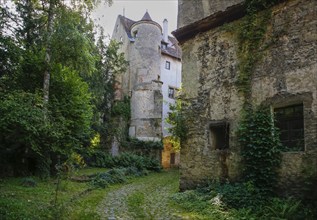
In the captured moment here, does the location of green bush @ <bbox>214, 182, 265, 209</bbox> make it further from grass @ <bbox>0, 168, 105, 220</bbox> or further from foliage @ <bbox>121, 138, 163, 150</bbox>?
foliage @ <bbox>121, 138, 163, 150</bbox>

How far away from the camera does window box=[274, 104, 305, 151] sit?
853 cm

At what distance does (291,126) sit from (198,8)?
620 cm

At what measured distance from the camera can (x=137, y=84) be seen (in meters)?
29.4

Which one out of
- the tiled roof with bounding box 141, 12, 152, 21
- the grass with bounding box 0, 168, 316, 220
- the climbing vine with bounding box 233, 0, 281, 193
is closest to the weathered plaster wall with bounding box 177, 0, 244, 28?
the climbing vine with bounding box 233, 0, 281, 193

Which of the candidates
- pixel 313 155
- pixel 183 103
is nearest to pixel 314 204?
pixel 313 155

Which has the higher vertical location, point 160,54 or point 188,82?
point 160,54

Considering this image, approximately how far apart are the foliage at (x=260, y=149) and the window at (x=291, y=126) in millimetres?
348

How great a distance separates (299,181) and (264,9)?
569 cm

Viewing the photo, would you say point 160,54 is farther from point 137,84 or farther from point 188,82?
point 188,82

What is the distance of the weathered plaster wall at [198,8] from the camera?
11.3m

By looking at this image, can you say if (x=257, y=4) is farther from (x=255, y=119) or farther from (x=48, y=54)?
(x=48, y=54)

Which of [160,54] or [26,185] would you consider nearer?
[26,185]

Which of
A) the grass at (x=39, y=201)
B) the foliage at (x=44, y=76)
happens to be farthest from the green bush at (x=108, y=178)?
the foliage at (x=44, y=76)

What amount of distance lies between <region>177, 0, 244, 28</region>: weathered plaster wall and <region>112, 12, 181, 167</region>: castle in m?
15.3
